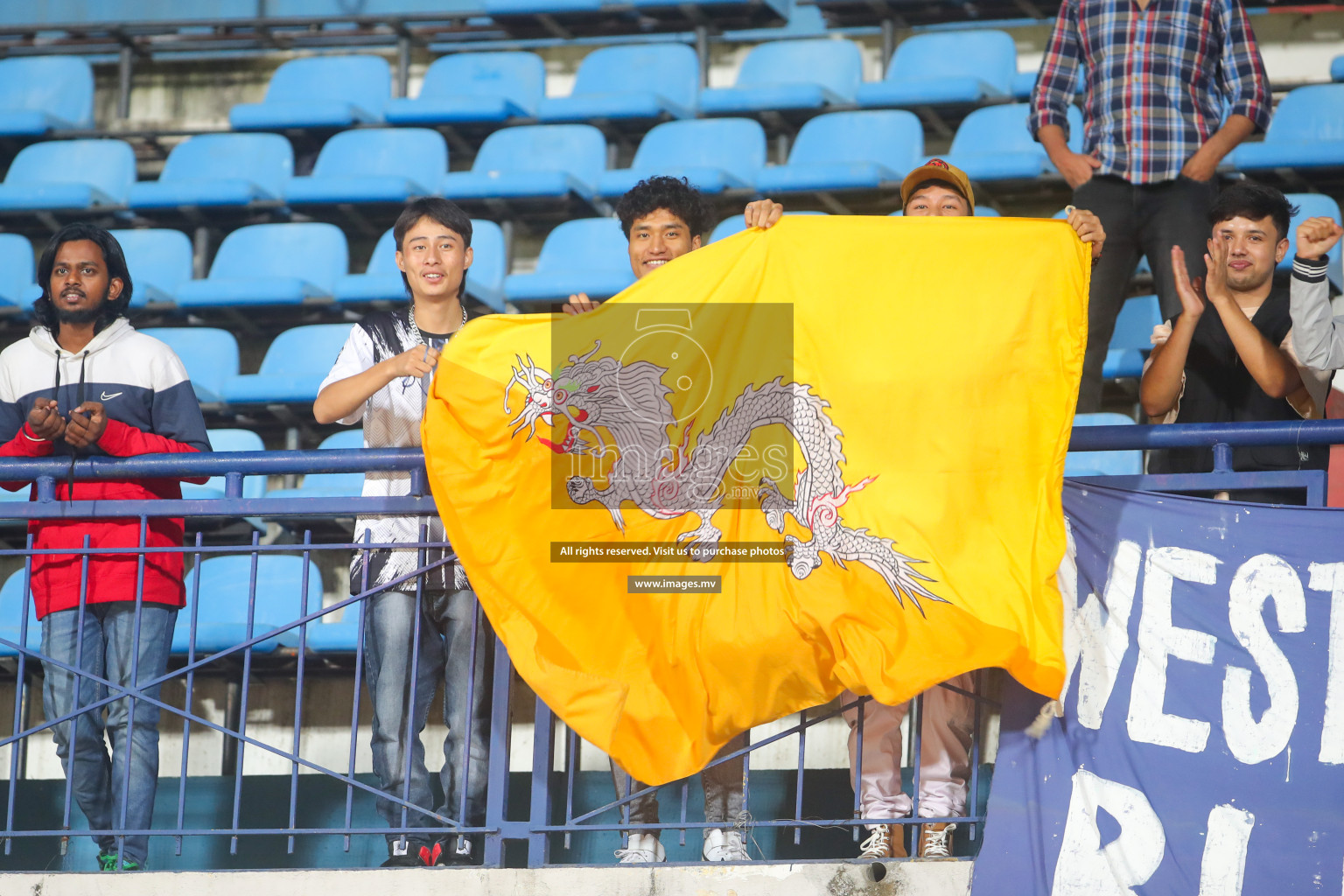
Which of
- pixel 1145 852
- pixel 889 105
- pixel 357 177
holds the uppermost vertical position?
pixel 889 105

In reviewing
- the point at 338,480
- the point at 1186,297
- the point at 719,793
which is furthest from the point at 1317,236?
the point at 338,480

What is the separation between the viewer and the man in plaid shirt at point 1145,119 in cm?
491

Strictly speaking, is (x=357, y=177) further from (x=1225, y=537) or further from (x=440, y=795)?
(x=1225, y=537)

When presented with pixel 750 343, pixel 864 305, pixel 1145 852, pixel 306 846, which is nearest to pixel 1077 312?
pixel 864 305

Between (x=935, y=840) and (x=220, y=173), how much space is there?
5.03m

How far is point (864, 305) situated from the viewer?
3580 millimetres

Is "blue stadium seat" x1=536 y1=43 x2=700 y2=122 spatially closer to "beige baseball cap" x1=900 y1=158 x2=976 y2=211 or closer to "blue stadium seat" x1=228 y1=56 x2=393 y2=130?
"blue stadium seat" x1=228 y1=56 x2=393 y2=130

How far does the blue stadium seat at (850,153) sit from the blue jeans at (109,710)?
3.35 meters

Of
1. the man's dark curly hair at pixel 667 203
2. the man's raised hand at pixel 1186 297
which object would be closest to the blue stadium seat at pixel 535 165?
the man's dark curly hair at pixel 667 203

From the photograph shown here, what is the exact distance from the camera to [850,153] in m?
6.46

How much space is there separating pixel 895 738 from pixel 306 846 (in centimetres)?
216

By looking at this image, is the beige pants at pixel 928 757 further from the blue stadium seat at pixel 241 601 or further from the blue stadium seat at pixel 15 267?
the blue stadium seat at pixel 15 267

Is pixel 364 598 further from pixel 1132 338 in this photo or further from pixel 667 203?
pixel 1132 338

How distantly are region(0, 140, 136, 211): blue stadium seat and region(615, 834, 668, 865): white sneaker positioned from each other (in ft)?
15.0
